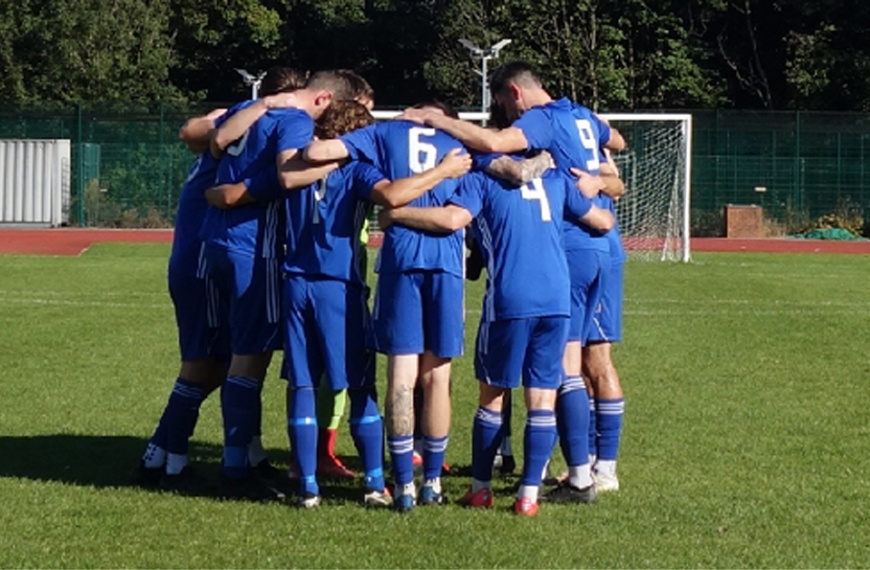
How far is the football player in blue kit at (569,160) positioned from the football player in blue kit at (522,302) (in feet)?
0.70

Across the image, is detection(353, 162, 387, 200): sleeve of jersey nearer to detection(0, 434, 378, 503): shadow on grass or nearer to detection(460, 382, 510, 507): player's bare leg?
detection(460, 382, 510, 507): player's bare leg

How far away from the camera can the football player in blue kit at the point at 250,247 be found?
720 cm

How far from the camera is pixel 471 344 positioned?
1470 cm

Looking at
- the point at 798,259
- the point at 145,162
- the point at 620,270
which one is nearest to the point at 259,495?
the point at 620,270

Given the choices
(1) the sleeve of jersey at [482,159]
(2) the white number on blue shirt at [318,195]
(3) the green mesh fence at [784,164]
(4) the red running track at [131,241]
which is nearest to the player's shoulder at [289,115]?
(2) the white number on blue shirt at [318,195]

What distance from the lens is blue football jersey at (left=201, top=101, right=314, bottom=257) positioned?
7180 mm

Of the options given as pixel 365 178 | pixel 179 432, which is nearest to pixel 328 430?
pixel 179 432

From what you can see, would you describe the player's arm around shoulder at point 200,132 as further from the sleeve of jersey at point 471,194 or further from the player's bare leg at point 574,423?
the player's bare leg at point 574,423

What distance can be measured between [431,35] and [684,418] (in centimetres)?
5013

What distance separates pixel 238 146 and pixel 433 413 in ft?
5.13

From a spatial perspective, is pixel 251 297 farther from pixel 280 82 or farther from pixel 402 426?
pixel 280 82

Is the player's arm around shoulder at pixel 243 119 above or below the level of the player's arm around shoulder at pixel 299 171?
above

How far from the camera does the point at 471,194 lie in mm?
6906

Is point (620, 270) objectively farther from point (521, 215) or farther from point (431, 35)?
point (431, 35)
